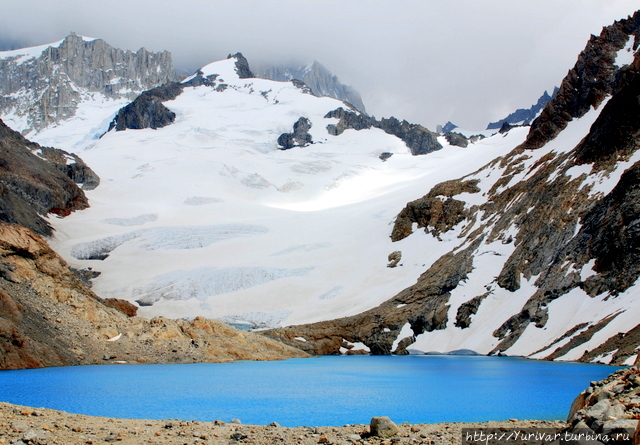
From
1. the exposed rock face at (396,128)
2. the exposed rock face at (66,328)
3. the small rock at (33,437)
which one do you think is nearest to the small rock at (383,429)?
the small rock at (33,437)

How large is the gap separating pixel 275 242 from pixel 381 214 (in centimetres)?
1768

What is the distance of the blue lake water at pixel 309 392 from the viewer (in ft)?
54.2

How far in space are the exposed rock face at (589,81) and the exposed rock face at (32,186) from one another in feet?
227

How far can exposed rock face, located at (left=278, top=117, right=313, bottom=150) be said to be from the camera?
15988 centimetres

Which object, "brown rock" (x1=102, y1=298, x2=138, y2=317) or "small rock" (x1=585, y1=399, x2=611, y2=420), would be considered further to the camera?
"brown rock" (x1=102, y1=298, x2=138, y2=317)

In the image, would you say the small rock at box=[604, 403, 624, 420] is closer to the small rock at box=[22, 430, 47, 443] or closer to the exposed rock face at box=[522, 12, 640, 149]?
the small rock at box=[22, 430, 47, 443]

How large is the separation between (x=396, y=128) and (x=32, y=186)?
409 ft

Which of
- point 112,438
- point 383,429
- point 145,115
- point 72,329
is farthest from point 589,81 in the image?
point 145,115

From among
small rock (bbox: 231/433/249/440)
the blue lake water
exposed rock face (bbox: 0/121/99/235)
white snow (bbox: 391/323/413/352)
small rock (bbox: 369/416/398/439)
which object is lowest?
white snow (bbox: 391/323/413/352)

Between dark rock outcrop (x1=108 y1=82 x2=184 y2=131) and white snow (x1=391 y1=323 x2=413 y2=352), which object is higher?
dark rock outcrop (x1=108 y1=82 x2=184 y2=131)

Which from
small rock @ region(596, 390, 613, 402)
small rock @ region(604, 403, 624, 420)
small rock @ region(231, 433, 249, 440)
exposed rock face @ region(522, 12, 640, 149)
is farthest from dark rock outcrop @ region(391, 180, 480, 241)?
small rock @ region(604, 403, 624, 420)

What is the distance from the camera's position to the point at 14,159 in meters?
88.8

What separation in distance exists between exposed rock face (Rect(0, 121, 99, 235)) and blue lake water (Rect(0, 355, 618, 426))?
176ft

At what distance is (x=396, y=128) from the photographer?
600 feet
